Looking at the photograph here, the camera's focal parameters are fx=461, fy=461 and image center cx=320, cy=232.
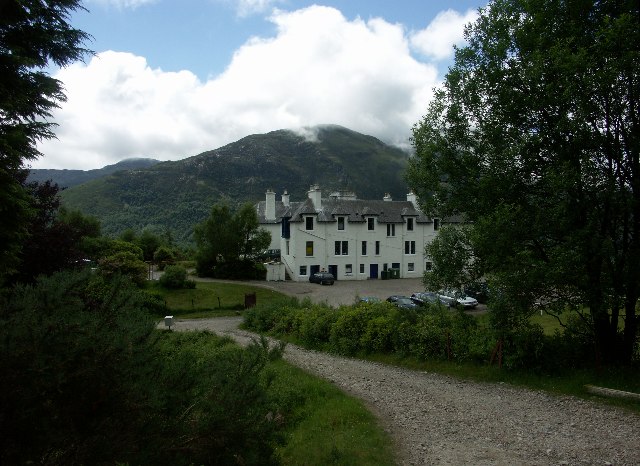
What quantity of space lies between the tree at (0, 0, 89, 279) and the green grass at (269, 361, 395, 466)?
480cm

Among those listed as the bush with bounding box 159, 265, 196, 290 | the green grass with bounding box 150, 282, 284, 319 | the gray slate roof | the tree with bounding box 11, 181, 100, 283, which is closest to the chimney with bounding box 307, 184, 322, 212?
the gray slate roof

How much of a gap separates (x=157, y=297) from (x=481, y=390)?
25858 mm

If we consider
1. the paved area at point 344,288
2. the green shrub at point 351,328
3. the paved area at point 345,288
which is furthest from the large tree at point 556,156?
the paved area at point 344,288

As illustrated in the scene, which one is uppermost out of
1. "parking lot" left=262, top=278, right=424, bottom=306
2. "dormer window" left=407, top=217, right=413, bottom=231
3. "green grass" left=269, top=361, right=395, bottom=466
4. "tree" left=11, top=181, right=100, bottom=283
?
"dormer window" left=407, top=217, right=413, bottom=231

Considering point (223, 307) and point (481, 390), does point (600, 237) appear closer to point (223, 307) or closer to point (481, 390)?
point (481, 390)

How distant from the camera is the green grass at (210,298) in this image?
33.3 metres

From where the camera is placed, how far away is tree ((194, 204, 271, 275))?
45688 mm

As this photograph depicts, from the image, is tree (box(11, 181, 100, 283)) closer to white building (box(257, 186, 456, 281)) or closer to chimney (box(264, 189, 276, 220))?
white building (box(257, 186, 456, 281))

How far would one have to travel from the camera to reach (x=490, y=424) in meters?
10.8

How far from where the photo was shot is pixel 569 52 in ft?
40.4

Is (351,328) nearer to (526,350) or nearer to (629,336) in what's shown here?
(526,350)

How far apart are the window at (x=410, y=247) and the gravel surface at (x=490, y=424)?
36.2 meters

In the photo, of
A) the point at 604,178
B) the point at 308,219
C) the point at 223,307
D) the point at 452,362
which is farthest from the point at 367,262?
the point at 604,178

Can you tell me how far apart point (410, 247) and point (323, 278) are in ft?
39.0
